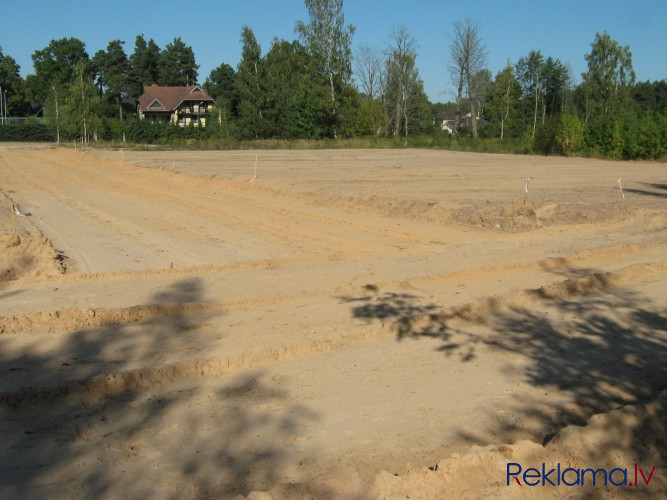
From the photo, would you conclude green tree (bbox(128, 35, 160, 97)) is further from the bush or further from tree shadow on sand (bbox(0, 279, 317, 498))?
tree shadow on sand (bbox(0, 279, 317, 498))

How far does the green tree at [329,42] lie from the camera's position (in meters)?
64.8

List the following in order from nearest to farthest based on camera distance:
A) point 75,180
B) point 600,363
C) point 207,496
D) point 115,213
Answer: point 207,496
point 600,363
point 115,213
point 75,180

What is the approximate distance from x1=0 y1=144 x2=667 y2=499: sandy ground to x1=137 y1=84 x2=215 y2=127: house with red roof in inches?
3421

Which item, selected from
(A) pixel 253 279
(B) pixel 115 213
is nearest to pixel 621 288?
(A) pixel 253 279

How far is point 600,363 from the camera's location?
7.11m

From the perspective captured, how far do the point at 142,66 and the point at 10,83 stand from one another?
21444mm

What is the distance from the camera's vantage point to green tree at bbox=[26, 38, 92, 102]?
10475 cm

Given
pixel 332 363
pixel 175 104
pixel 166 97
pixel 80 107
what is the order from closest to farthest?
pixel 332 363 < pixel 80 107 < pixel 175 104 < pixel 166 97

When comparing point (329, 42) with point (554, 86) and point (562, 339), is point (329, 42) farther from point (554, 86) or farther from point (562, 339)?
point (562, 339)

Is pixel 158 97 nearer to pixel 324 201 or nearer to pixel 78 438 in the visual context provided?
pixel 324 201

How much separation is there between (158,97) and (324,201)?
84.6 meters

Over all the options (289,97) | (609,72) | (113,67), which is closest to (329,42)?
(289,97)

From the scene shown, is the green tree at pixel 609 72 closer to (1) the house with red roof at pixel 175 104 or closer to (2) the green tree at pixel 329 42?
(2) the green tree at pixel 329 42

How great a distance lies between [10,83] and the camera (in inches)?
3878
